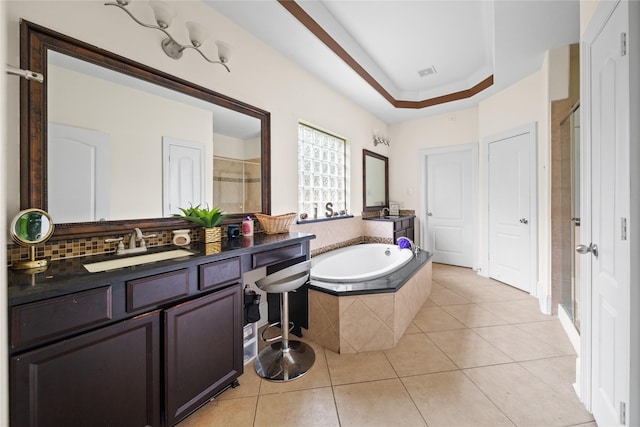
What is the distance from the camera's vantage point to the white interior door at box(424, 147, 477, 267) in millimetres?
4172

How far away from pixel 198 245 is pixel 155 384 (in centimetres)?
78

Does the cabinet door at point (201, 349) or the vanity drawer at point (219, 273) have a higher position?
the vanity drawer at point (219, 273)

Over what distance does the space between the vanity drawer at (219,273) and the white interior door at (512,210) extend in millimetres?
3322

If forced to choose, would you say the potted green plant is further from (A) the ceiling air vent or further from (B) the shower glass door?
(A) the ceiling air vent

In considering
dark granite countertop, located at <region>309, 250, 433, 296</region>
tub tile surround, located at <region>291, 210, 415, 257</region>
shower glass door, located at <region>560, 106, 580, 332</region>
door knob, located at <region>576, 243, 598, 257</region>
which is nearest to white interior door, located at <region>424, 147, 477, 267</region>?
tub tile surround, located at <region>291, 210, 415, 257</region>

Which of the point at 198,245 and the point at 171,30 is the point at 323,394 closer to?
the point at 198,245

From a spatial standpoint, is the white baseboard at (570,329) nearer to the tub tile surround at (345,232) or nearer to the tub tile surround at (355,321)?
the tub tile surround at (355,321)

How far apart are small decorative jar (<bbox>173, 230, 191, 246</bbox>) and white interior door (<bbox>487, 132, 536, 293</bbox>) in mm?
3596

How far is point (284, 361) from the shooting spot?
1838mm

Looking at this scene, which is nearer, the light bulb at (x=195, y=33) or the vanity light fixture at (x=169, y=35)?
the vanity light fixture at (x=169, y=35)

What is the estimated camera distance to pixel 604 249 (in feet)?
3.94

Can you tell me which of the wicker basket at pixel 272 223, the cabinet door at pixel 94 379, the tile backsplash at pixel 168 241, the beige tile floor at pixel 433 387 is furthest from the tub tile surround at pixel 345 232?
the cabinet door at pixel 94 379

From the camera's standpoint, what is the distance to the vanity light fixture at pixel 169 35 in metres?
1.49

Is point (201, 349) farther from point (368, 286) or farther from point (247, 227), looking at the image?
point (368, 286)
